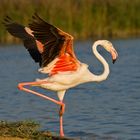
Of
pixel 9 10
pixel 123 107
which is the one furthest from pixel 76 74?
pixel 9 10

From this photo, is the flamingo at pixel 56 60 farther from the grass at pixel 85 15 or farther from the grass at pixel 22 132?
the grass at pixel 85 15

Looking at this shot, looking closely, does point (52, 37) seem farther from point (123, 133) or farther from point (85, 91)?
point (85, 91)

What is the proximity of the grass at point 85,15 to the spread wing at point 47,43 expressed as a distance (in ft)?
46.5

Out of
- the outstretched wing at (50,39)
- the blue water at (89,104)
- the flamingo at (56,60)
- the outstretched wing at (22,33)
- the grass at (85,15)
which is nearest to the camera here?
the outstretched wing at (50,39)

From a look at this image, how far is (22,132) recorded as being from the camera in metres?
9.96

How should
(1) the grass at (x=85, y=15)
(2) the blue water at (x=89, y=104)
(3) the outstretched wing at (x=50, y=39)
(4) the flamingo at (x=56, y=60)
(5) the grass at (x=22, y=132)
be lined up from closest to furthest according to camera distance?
(5) the grass at (x=22, y=132) → (3) the outstretched wing at (x=50, y=39) → (4) the flamingo at (x=56, y=60) → (2) the blue water at (x=89, y=104) → (1) the grass at (x=85, y=15)

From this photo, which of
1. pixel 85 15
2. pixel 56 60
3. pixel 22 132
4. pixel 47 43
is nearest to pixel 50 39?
pixel 47 43

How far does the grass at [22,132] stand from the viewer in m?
9.76

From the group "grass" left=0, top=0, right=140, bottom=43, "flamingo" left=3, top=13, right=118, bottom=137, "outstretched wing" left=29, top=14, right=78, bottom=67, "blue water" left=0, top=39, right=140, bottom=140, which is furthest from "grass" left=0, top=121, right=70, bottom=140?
"grass" left=0, top=0, right=140, bottom=43

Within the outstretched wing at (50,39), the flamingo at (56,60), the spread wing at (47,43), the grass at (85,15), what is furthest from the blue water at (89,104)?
the grass at (85,15)

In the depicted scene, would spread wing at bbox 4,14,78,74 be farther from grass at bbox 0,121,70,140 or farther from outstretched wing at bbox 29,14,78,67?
grass at bbox 0,121,70,140

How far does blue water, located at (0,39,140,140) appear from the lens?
39.1 feet

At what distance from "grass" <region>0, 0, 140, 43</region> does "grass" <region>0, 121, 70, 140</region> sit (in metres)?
15.4

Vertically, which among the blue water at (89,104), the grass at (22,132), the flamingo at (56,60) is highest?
the flamingo at (56,60)
